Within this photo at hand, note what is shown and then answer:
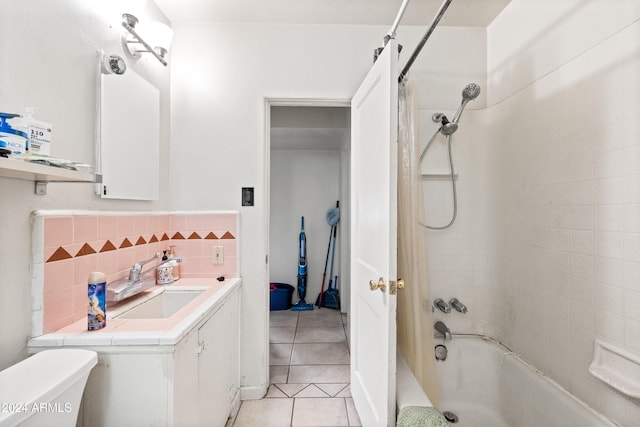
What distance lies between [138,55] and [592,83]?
7.00 feet

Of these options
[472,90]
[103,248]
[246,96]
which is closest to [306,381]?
[103,248]

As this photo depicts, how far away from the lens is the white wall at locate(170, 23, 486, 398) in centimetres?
176

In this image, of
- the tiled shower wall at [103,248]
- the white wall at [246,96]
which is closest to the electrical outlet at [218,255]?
the tiled shower wall at [103,248]

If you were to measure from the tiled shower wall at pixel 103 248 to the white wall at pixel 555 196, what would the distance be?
1463 mm

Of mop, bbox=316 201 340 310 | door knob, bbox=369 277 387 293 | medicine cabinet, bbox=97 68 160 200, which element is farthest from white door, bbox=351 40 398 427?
mop, bbox=316 201 340 310

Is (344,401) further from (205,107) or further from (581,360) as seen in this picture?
(205,107)

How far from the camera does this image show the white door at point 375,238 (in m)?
1.15

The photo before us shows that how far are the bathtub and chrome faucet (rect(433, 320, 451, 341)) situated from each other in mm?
103

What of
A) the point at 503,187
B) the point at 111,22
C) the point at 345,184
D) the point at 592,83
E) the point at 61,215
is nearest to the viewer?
the point at 61,215

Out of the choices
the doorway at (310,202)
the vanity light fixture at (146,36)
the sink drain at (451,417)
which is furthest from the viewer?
the doorway at (310,202)

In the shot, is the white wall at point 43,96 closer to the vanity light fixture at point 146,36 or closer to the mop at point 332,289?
the vanity light fixture at point 146,36

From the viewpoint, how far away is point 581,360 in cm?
117

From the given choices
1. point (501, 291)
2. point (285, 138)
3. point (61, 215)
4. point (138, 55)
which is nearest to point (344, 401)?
point (501, 291)

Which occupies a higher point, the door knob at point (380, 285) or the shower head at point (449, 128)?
the shower head at point (449, 128)
